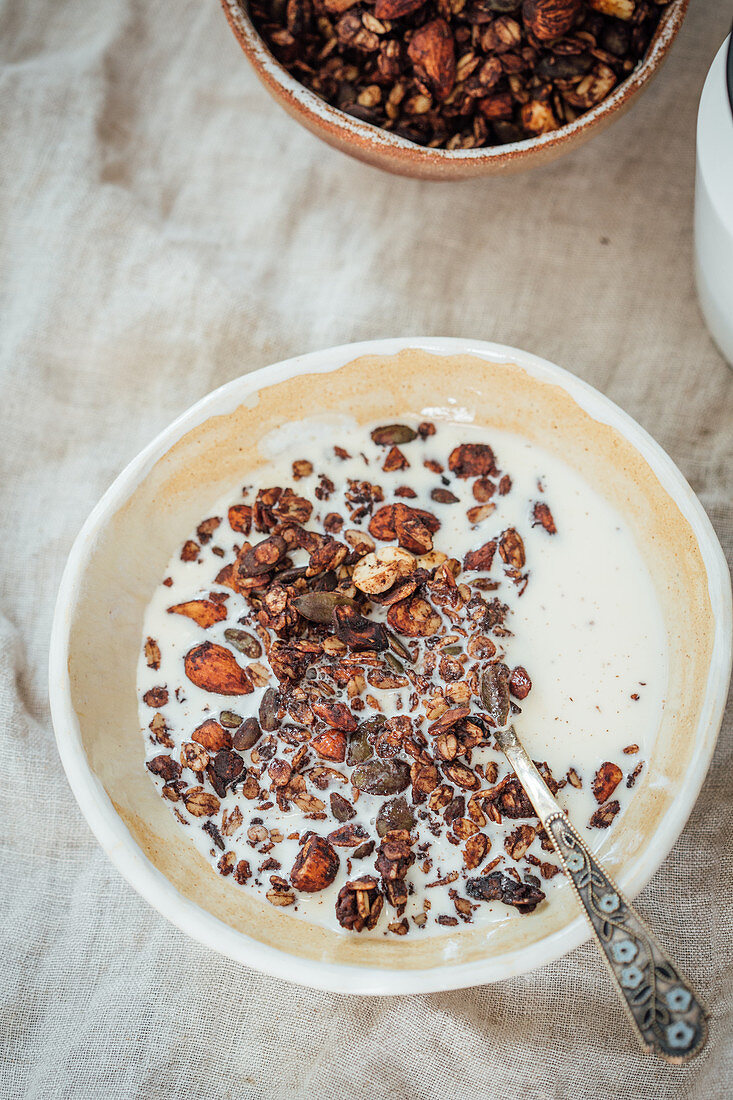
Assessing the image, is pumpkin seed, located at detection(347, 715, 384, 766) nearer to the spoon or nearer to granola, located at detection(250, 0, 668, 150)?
the spoon

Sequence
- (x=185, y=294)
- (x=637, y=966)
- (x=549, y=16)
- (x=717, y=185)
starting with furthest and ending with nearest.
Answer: (x=185, y=294), (x=549, y=16), (x=717, y=185), (x=637, y=966)

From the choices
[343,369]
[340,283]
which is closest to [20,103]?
[340,283]

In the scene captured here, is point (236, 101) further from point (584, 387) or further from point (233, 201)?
point (584, 387)

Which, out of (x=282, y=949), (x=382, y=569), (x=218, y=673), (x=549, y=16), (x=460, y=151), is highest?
(x=549, y=16)

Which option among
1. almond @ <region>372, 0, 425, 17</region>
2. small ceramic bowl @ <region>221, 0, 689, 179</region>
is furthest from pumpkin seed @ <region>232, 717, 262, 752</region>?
almond @ <region>372, 0, 425, 17</region>

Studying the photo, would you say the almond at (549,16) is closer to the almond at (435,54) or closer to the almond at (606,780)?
the almond at (435,54)

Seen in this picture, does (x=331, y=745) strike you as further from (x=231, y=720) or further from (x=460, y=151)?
(x=460, y=151)

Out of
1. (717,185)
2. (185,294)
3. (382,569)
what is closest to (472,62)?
(717,185)
